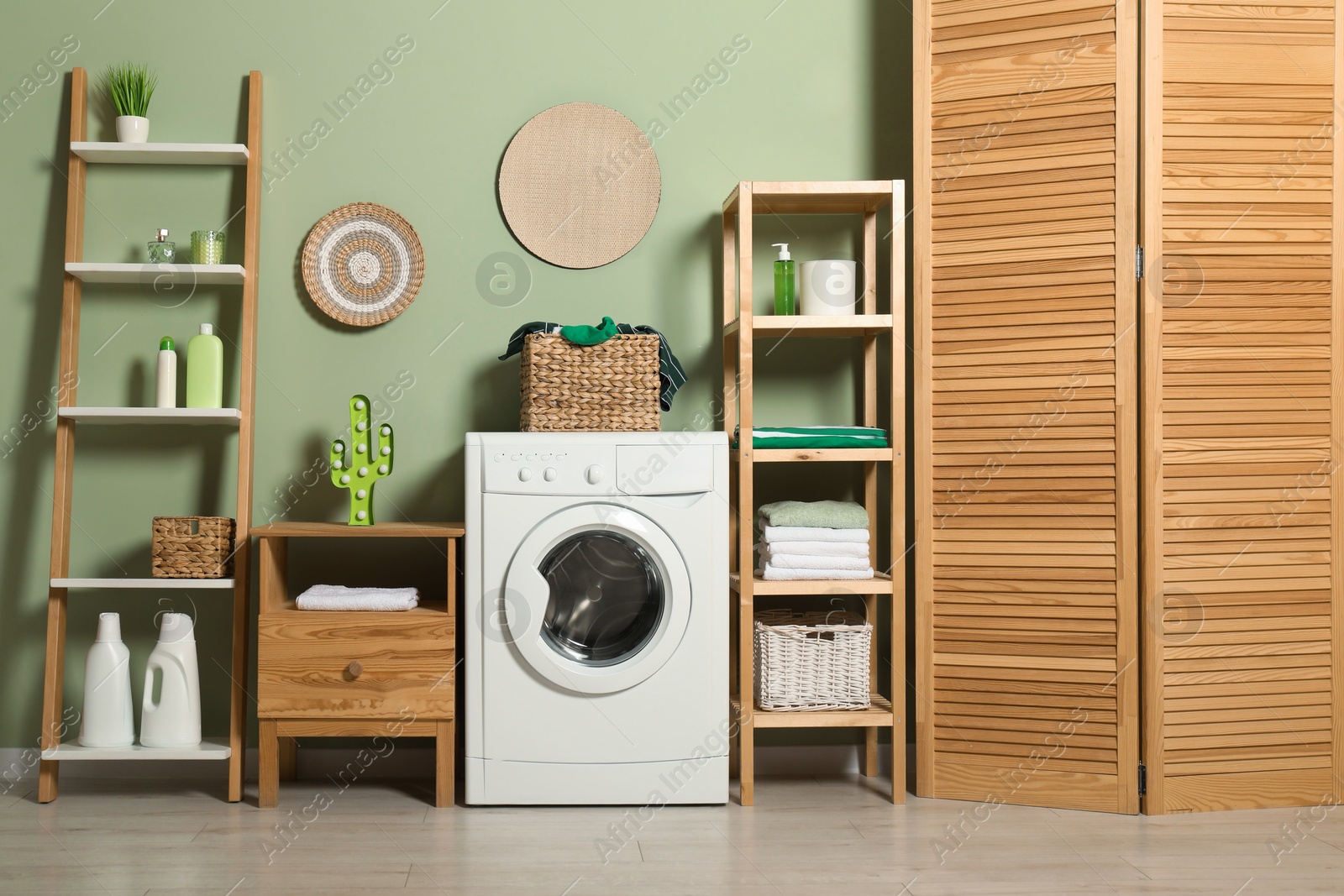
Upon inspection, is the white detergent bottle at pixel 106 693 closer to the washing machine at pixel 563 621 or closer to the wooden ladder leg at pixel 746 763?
the washing machine at pixel 563 621

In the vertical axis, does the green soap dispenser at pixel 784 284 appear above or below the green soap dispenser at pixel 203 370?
above

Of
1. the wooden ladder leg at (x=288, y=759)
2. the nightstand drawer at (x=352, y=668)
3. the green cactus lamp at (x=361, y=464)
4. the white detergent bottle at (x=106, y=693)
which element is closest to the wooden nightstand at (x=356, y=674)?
the nightstand drawer at (x=352, y=668)

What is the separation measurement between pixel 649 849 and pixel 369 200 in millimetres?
1809

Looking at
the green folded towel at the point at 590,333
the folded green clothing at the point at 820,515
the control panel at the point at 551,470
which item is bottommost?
the folded green clothing at the point at 820,515

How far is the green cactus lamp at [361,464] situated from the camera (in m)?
2.37

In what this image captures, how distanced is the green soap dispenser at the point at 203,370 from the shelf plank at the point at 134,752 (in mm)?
846

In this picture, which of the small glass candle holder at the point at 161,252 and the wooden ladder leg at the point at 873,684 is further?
the wooden ladder leg at the point at 873,684

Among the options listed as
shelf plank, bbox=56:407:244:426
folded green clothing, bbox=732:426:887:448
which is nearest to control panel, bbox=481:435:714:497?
folded green clothing, bbox=732:426:887:448

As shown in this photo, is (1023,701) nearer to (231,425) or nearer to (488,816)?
(488,816)

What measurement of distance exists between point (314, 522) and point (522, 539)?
0.63 m

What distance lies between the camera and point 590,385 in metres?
2.37

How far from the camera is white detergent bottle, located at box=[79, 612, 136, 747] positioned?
2352mm

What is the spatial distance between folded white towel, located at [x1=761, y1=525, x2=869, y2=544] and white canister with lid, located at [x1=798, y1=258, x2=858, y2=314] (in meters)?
0.55

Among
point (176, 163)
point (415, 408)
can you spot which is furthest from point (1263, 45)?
point (176, 163)
